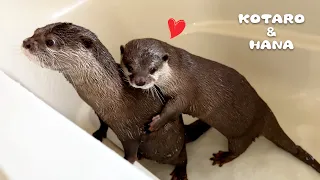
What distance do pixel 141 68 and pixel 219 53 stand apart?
580mm

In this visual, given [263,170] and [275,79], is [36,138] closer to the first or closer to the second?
[263,170]

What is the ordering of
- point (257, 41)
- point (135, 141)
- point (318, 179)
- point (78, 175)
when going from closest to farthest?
point (78, 175) → point (135, 141) → point (318, 179) → point (257, 41)

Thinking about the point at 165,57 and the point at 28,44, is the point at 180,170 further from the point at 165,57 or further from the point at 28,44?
the point at 28,44

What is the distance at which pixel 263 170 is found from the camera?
139 cm

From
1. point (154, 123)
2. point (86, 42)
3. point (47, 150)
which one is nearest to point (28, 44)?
point (86, 42)

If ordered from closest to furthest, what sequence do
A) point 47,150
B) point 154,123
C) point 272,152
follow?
1. point 47,150
2. point 154,123
3. point 272,152

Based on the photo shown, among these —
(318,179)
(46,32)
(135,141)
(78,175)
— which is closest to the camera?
(78,175)

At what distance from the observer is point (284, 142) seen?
4.43ft

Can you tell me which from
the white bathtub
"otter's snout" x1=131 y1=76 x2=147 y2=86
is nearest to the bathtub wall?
the white bathtub

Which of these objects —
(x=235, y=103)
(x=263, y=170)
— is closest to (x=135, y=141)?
(x=235, y=103)

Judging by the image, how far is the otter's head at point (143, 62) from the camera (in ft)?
3.37

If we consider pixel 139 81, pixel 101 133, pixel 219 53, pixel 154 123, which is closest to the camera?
pixel 139 81

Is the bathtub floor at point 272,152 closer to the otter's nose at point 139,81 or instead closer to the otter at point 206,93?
the otter at point 206,93

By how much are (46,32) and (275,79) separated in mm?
801
